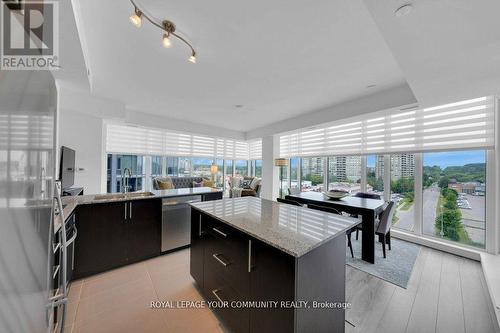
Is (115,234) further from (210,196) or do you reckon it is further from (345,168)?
(345,168)

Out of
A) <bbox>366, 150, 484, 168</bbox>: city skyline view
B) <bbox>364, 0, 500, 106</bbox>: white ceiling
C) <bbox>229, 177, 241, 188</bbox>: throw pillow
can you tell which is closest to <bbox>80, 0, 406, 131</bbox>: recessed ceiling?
<bbox>364, 0, 500, 106</bbox>: white ceiling

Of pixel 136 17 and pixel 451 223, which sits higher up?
pixel 136 17

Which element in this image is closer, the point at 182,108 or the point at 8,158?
the point at 8,158

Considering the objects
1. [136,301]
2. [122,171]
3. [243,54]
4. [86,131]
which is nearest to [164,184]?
[122,171]

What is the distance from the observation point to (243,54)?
2354mm

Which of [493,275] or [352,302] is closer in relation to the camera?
[352,302]

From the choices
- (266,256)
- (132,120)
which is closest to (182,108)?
(132,120)

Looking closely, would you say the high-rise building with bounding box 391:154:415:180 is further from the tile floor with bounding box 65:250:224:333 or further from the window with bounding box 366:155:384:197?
the tile floor with bounding box 65:250:224:333

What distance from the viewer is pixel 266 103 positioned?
414 centimetres

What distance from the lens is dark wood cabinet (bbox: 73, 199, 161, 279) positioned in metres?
2.23

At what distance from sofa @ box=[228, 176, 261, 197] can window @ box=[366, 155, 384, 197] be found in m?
3.31

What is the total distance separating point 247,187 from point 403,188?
463 centimetres

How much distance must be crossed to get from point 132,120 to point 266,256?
506 centimetres

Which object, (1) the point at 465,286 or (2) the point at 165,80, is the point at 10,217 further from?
(1) the point at 465,286
